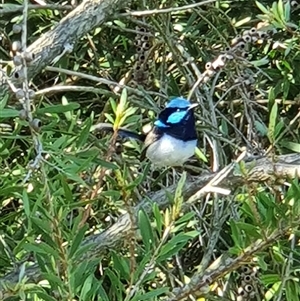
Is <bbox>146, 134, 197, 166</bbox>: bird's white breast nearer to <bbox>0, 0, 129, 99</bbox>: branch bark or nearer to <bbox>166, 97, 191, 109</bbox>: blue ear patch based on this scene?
<bbox>166, 97, 191, 109</bbox>: blue ear patch

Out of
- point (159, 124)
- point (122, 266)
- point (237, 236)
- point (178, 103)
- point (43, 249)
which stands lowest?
point (159, 124)

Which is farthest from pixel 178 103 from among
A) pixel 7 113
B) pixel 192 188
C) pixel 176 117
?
pixel 7 113

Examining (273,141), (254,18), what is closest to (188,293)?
(273,141)

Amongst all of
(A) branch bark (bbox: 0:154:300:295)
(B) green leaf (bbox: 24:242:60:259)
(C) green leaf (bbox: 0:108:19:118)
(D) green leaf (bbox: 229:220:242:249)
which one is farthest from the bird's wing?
(B) green leaf (bbox: 24:242:60:259)

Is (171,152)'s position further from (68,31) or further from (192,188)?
(68,31)

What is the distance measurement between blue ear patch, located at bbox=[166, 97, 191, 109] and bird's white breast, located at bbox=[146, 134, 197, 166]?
117 mm

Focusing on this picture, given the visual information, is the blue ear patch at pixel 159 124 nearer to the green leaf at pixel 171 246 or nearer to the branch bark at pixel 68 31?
the branch bark at pixel 68 31

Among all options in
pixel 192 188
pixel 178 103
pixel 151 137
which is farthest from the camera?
pixel 151 137

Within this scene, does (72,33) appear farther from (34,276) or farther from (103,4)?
(34,276)

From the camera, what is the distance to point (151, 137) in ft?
7.93

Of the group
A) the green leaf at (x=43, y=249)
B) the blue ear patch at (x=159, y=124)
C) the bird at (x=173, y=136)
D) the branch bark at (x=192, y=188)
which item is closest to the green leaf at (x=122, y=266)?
the green leaf at (x=43, y=249)

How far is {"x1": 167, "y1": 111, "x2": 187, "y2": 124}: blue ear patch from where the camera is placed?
7.32 ft

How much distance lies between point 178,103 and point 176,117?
14cm

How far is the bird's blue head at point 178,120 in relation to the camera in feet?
7.17
